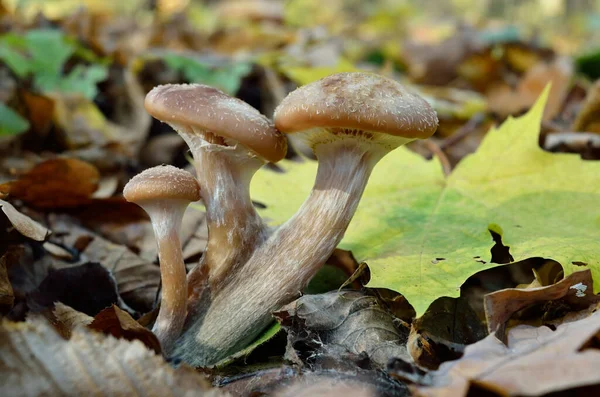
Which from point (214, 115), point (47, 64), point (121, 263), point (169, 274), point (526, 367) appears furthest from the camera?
point (47, 64)

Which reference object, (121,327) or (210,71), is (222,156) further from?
(210,71)

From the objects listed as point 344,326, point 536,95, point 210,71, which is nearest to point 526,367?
point 344,326

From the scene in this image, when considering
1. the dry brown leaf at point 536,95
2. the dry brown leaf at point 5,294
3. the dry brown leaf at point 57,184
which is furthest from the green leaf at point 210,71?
the dry brown leaf at point 5,294

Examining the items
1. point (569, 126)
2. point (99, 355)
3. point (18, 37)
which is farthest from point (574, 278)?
point (18, 37)

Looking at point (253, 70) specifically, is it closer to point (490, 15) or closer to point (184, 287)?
point (184, 287)

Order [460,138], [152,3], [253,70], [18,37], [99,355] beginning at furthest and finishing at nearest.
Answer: [152,3] → [253,70] → [18,37] → [460,138] → [99,355]

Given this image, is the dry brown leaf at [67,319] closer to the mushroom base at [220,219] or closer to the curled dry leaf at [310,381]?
the mushroom base at [220,219]
